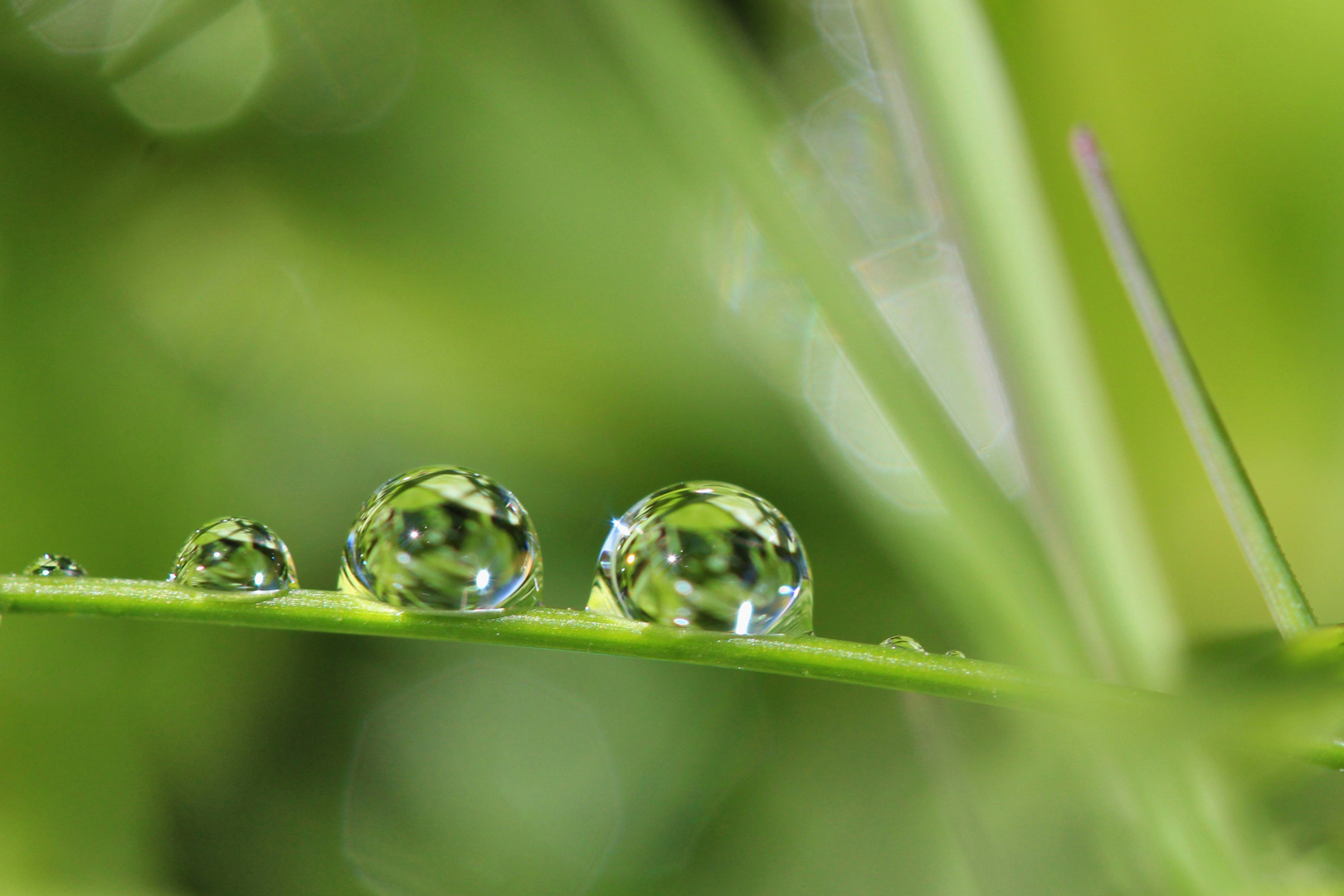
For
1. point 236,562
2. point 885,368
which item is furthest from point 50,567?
point 885,368

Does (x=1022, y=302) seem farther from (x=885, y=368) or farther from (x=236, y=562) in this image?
(x=236, y=562)

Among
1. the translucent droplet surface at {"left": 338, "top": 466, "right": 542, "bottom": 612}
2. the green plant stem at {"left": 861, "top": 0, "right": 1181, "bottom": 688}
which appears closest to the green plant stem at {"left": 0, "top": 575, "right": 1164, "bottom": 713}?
the translucent droplet surface at {"left": 338, "top": 466, "right": 542, "bottom": 612}

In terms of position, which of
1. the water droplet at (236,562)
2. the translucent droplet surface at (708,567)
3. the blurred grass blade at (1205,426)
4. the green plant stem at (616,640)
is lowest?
the green plant stem at (616,640)

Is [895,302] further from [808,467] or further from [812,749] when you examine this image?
[812,749]

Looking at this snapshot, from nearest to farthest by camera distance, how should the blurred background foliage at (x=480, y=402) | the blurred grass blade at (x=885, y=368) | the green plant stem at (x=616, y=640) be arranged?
the green plant stem at (x=616, y=640), the blurred grass blade at (x=885, y=368), the blurred background foliage at (x=480, y=402)

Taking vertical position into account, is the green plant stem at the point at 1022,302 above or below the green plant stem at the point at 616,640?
above

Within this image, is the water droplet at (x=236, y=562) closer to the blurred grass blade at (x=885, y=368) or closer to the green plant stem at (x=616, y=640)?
the green plant stem at (x=616, y=640)

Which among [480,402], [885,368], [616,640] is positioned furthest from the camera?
[480,402]

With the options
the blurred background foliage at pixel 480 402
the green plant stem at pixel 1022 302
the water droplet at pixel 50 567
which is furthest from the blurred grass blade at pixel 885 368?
the water droplet at pixel 50 567

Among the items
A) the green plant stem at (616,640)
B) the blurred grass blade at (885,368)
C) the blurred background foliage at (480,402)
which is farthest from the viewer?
the blurred background foliage at (480,402)
